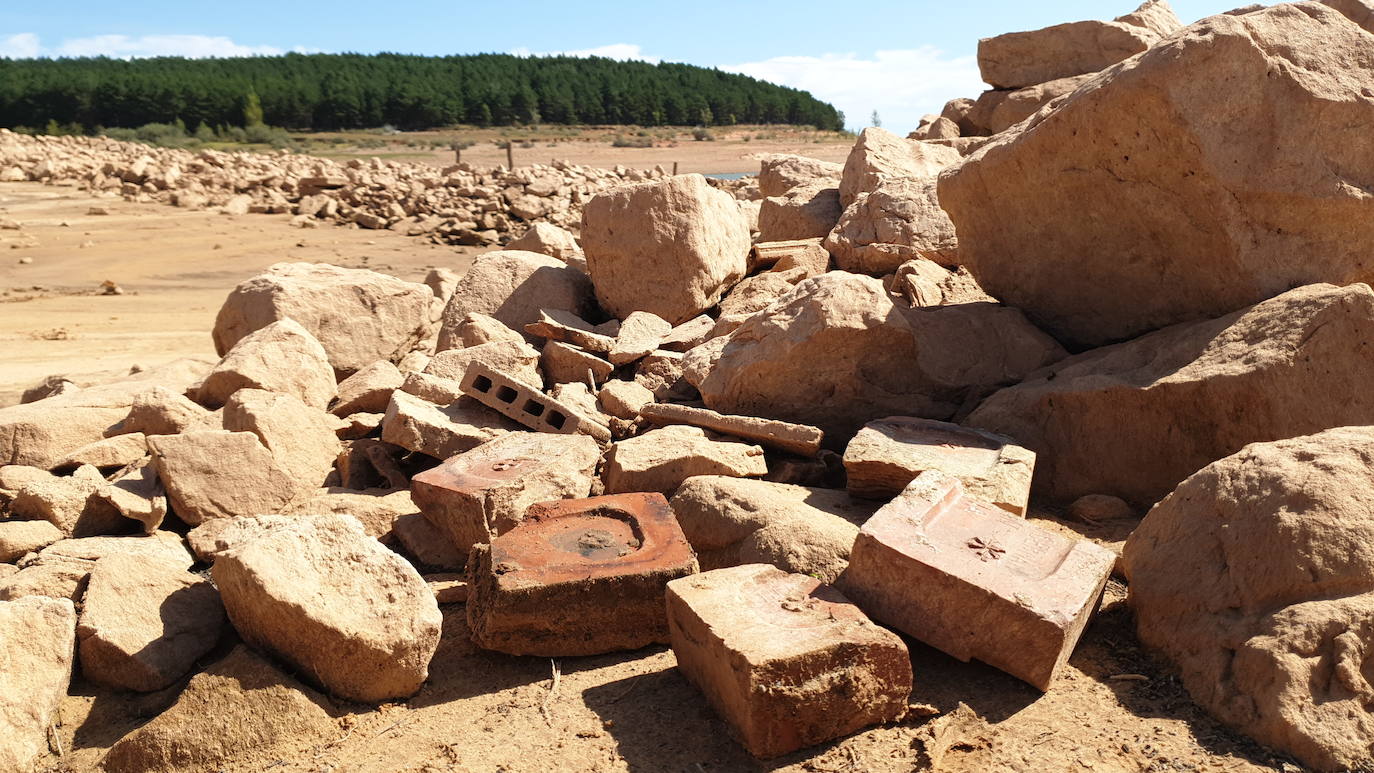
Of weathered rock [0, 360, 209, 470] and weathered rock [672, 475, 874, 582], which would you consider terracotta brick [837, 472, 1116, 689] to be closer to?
weathered rock [672, 475, 874, 582]

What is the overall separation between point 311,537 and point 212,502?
1324mm

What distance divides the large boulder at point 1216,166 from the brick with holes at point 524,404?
2300 mm

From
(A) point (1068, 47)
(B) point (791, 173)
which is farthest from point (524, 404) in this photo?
(A) point (1068, 47)

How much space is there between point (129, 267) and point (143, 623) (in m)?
11.3

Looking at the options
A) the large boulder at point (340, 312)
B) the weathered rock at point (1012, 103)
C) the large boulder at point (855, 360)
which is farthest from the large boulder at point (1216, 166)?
the weathered rock at point (1012, 103)

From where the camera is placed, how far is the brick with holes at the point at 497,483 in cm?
399

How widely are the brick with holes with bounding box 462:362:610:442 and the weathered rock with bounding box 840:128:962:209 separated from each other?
274cm

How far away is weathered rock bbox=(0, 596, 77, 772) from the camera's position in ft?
9.87

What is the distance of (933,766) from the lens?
2.82 m

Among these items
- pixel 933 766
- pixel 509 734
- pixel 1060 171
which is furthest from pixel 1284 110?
pixel 509 734

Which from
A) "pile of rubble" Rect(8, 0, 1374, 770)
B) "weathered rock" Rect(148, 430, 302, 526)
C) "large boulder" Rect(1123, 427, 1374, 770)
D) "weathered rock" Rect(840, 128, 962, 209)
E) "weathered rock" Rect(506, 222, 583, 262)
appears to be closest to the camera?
"large boulder" Rect(1123, 427, 1374, 770)

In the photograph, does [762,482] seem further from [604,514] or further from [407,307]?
[407,307]

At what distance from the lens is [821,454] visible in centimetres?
468

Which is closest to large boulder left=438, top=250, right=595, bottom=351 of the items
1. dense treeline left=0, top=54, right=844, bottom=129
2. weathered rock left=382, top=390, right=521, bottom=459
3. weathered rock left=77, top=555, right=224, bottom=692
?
weathered rock left=382, top=390, right=521, bottom=459
